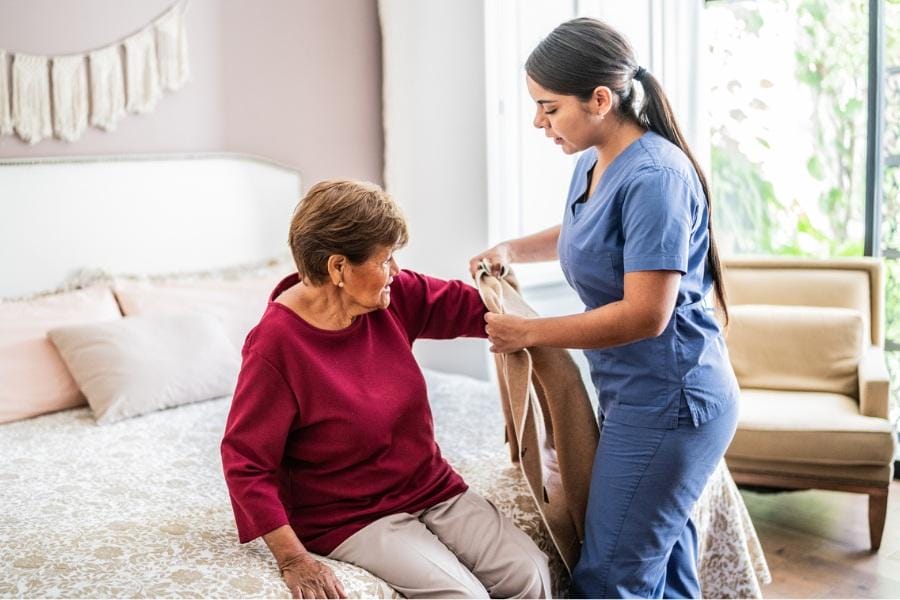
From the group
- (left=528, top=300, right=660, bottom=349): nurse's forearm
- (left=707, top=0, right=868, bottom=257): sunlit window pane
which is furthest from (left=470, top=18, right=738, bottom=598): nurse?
(left=707, top=0, right=868, bottom=257): sunlit window pane

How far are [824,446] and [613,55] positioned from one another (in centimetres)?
170

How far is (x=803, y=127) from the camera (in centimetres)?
399

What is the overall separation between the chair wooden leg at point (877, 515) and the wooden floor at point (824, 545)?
2.3 inches

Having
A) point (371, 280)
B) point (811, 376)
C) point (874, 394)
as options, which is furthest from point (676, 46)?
point (371, 280)

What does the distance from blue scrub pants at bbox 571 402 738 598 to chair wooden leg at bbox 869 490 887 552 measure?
1351 mm

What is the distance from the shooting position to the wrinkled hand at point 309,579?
157 cm

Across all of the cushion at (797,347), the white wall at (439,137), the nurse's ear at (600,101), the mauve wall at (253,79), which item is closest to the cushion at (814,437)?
the cushion at (797,347)

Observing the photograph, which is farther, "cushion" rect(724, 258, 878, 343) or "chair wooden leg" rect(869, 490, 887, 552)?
"cushion" rect(724, 258, 878, 343)

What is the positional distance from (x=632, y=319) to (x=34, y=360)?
78.4 inches

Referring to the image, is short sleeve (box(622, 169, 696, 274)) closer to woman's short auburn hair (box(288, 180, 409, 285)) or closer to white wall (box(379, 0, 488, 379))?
woman's short auburn hair (box(288, 180, 409, 285))

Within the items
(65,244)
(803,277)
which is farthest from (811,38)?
(65,244)

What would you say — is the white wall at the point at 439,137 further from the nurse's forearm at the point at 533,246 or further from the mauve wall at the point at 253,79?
the nurse's forearm at the point at 533,246

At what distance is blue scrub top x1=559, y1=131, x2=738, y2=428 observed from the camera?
1.66 m

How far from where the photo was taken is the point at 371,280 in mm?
1739
